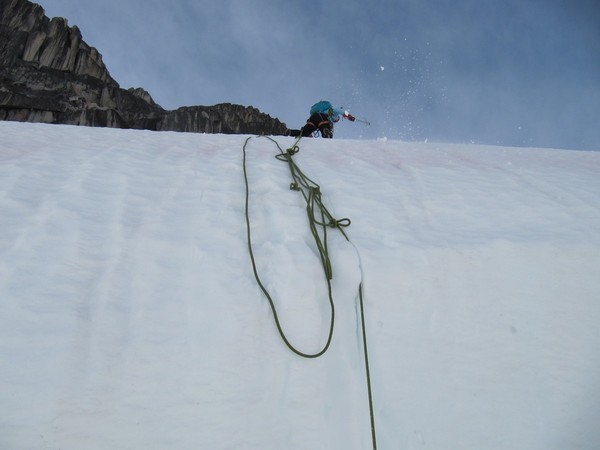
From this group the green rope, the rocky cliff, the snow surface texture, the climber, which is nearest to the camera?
the snow surface texture

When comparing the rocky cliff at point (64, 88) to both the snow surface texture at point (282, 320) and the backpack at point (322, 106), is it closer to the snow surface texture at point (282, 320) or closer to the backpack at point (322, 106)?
the backpack at point (322, 106)

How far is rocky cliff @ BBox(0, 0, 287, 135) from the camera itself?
23688mm

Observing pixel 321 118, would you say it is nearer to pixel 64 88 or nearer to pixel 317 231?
pixel 317 231

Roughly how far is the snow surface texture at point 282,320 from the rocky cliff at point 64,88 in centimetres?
2606

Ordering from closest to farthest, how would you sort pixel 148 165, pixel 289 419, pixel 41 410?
pixel 41 410 < pixel 289 419 < pixel 148 165

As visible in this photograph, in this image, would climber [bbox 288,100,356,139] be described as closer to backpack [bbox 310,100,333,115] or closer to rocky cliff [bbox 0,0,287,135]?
backpack [bbox 310,100,333,115]

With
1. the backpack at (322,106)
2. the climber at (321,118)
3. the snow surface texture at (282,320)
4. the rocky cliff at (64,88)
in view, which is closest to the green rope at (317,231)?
the snow surface texture at (282,320)

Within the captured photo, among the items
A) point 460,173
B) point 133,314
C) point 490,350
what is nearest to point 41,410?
point 133,314

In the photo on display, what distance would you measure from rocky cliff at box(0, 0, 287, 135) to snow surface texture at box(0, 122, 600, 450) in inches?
1026

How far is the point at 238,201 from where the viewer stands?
6.95 ft

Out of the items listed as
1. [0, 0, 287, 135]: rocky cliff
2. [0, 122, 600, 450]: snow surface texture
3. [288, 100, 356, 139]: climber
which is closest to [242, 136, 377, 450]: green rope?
[0, 122, 600, 450]: snow surface texture

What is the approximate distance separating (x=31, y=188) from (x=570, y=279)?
2.75 m

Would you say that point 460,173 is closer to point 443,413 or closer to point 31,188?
point 443,413

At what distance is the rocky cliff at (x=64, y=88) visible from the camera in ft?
77.7
